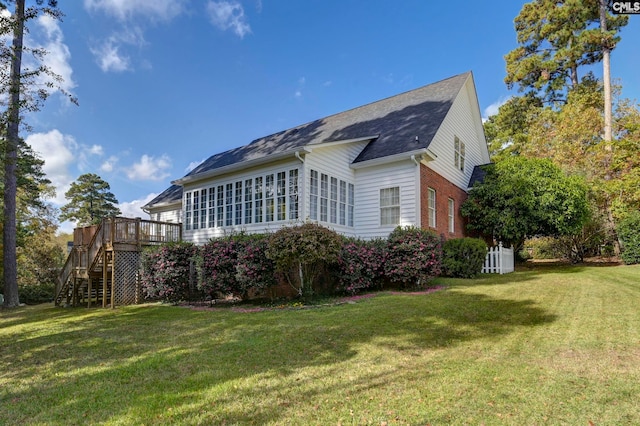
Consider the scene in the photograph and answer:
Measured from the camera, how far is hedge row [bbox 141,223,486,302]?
934cm

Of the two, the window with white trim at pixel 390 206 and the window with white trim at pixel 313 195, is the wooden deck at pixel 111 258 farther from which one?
the window with white trim at pixel 390 206

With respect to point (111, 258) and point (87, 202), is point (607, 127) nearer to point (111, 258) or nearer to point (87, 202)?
point (111, 258)

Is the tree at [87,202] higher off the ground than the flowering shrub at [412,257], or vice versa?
the tree at [87,202]

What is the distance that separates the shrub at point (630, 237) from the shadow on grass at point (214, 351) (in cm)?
1351

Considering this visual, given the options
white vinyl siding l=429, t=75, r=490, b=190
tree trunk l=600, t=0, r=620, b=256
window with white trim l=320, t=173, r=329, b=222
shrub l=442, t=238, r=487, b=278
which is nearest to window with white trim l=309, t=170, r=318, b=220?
window with white trim l=320, t=173, r=329, b=222

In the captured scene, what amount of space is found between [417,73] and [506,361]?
1864 centimetres

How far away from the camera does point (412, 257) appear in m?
10.4

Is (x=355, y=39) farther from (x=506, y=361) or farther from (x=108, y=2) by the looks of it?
(x=506, y=361)

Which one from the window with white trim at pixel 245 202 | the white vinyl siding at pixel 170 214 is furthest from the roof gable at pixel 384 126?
the white vinyl siding at pixel 170 214

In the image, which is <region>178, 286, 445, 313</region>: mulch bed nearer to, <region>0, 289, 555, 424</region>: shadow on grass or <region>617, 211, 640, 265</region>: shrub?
<region>0, 289, 555, 424</region>: shadow on grass

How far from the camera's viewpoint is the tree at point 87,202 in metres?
39.2

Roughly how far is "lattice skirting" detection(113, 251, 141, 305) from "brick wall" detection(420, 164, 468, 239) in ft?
33.5

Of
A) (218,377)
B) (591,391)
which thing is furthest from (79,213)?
(591,391)

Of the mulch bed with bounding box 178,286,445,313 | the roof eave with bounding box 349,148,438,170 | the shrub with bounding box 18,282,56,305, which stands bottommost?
the shrub with bounding box 18,282,56,305
